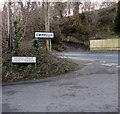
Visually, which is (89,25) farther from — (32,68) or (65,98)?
(65,98)

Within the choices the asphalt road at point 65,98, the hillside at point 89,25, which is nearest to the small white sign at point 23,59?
the asphalt road at point 65,98

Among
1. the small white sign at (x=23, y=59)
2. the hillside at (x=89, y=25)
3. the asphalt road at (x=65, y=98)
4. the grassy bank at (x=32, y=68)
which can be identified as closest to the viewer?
the asphalt road at (x=65, y=98)

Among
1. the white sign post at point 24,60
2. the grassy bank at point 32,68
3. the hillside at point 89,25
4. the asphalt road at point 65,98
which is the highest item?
the hillside at point 89,25

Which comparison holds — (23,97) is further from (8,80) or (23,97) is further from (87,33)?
(87,33)

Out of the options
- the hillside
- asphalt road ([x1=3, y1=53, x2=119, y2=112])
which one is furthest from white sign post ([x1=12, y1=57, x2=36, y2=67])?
the hillside

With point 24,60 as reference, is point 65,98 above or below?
below

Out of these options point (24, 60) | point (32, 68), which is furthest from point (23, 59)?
point (32, 68)

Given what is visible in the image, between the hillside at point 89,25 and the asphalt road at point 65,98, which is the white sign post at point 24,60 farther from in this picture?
the hillside at point 89,25

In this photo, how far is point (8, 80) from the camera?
8.61 metres

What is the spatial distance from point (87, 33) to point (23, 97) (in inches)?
1534

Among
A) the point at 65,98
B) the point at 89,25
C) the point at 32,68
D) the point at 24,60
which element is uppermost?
the point at 89,25

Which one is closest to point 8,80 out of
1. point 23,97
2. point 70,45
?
point 23,97

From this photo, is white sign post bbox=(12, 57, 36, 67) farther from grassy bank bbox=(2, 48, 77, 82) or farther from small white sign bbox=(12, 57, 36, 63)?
grassy bank bbox=(2, 48, 77, 82)

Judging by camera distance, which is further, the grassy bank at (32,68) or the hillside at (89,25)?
the hillside at (89,25)
